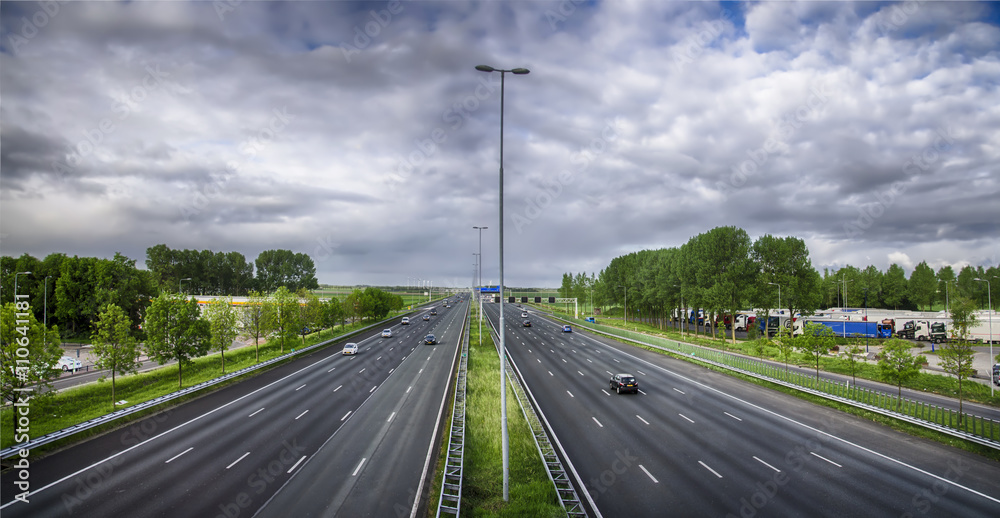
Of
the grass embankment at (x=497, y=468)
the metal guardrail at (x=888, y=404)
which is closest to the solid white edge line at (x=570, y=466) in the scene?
the grass embankment at (x=497, y=468)

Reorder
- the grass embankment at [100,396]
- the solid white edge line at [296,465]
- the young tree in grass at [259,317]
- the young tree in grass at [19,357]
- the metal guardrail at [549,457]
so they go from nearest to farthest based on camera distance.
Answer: the metal guardrail at [549,457]
the solid white edge line at [296,465]
the young tree in grass at [19,357]
the grass embankment at [100,396]
the young tree in grass at [259,317]

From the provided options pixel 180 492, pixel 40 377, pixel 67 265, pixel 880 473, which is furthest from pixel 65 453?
pixel 67 265

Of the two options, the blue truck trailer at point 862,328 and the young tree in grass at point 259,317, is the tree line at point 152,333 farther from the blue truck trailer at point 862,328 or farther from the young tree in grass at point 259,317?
the blue truck trailer at point 862,328

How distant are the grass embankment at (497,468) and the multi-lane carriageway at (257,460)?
198cm

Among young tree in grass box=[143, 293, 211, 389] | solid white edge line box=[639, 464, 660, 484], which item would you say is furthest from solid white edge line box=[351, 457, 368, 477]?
young tree in grass box=[143, 293, 211, 389]

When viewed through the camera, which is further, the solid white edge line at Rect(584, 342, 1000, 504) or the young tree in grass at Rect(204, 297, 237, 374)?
the young tree in grass at Rect(204, 297, 237, 374)

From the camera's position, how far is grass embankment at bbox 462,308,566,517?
16109 millimetres

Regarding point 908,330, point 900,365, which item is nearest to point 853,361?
point 900,365

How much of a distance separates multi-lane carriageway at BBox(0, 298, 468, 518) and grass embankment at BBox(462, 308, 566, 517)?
6.48ft

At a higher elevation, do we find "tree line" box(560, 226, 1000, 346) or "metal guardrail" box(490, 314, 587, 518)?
"tree line" box(560, 226, 1000, 346)

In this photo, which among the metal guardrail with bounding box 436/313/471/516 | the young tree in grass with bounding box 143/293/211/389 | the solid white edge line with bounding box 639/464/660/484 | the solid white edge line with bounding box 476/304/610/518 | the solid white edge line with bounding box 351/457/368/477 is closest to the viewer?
the metal guardrail with bounding box 436/313/471/516

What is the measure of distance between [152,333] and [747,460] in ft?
135

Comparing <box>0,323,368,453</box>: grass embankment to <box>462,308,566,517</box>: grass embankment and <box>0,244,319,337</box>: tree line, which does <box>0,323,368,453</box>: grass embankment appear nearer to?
<box>462,308,566,517</box>: grass embankment

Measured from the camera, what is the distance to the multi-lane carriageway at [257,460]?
16172 millimetres
